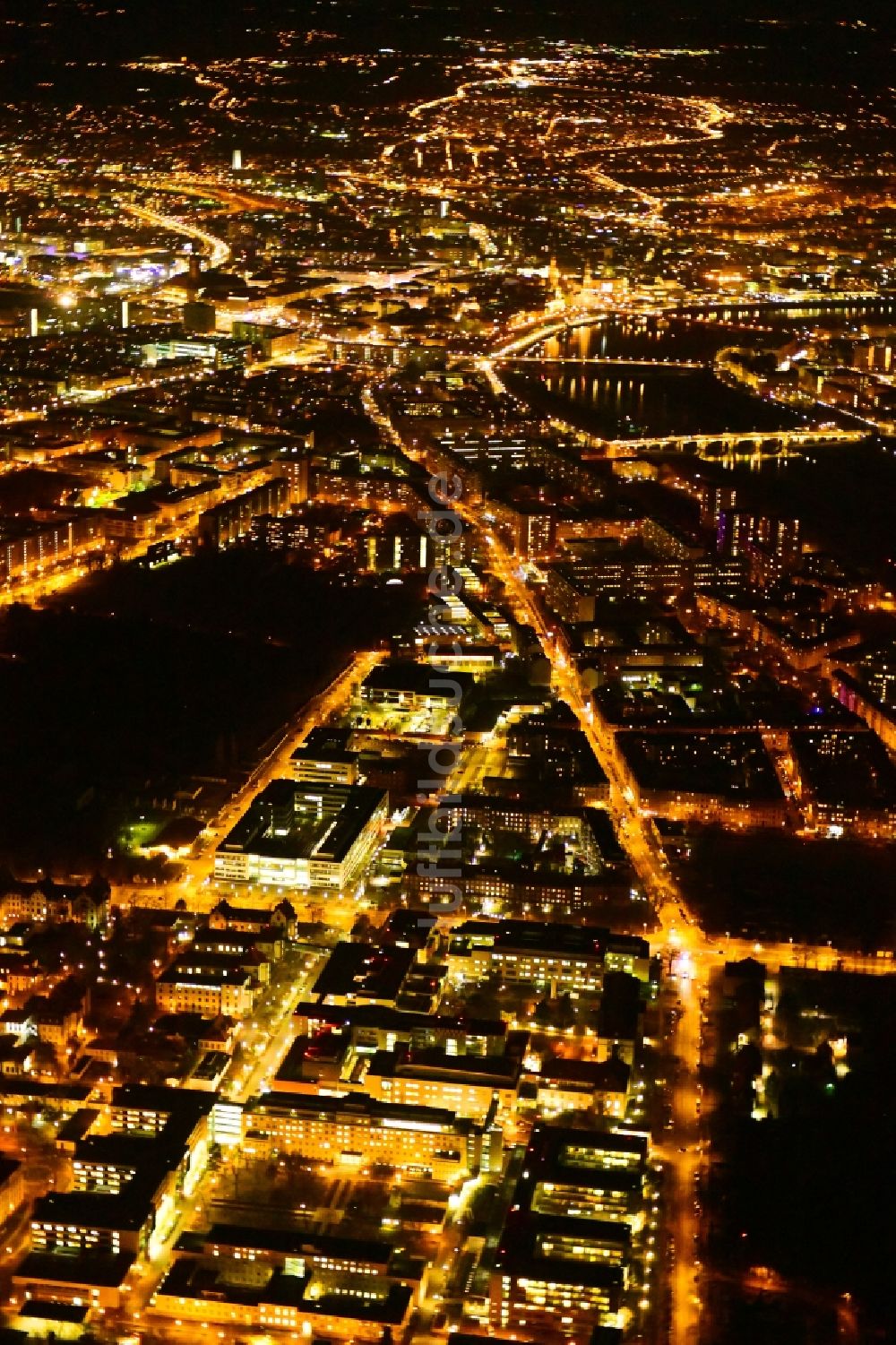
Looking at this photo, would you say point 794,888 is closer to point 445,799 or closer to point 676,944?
point 676,944

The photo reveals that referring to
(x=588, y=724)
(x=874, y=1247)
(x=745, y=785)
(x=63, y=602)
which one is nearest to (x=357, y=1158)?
(x=874, y=1247)

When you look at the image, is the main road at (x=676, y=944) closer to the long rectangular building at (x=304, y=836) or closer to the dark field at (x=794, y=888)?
the dark field at (x=794, y=888)

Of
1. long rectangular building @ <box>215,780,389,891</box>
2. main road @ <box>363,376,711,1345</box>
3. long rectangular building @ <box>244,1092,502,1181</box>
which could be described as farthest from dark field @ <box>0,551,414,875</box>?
long rectangular building @ <box>244,1092,502,1181</box>

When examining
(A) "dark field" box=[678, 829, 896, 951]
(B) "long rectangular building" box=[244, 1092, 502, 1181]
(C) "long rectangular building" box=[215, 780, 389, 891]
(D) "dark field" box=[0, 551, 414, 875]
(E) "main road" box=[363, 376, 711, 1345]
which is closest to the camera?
(E) "main road" box=[363, 376, 711, 1345]

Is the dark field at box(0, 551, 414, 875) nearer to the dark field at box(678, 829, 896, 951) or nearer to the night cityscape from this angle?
the night cityscape

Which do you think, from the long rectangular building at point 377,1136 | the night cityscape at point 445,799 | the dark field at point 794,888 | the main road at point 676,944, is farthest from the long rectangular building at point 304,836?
the long rectangular building at point 377,1136

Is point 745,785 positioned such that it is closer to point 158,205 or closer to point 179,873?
point 179,873

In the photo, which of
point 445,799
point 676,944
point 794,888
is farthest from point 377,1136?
point 445,799

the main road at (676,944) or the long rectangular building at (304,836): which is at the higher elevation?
the long rectangular building at (304,836)
